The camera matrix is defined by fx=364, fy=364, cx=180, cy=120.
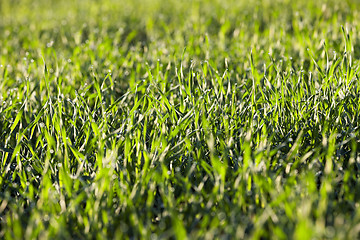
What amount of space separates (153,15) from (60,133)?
8.63ft

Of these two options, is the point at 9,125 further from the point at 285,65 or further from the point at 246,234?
the point at 285,65

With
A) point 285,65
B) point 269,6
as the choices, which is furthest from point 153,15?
point 285,65

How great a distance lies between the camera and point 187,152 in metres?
1.73

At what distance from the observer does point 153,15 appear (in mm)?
4086

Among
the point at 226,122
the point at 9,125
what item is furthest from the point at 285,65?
the point at 9,125

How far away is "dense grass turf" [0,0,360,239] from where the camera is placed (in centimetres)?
133

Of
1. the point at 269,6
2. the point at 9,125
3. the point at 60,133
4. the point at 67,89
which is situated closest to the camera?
the point at 60,133

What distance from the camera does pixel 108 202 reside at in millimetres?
1416

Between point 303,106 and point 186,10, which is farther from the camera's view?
point 186,10

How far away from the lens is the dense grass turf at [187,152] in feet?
4.37

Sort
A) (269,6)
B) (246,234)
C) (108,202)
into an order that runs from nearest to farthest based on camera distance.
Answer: (246,234) → (108,202) → (269,6)

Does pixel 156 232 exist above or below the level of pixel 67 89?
below

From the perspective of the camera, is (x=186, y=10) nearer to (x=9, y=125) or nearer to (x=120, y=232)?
(x=9, y=125)

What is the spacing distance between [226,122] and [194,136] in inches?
6.8
